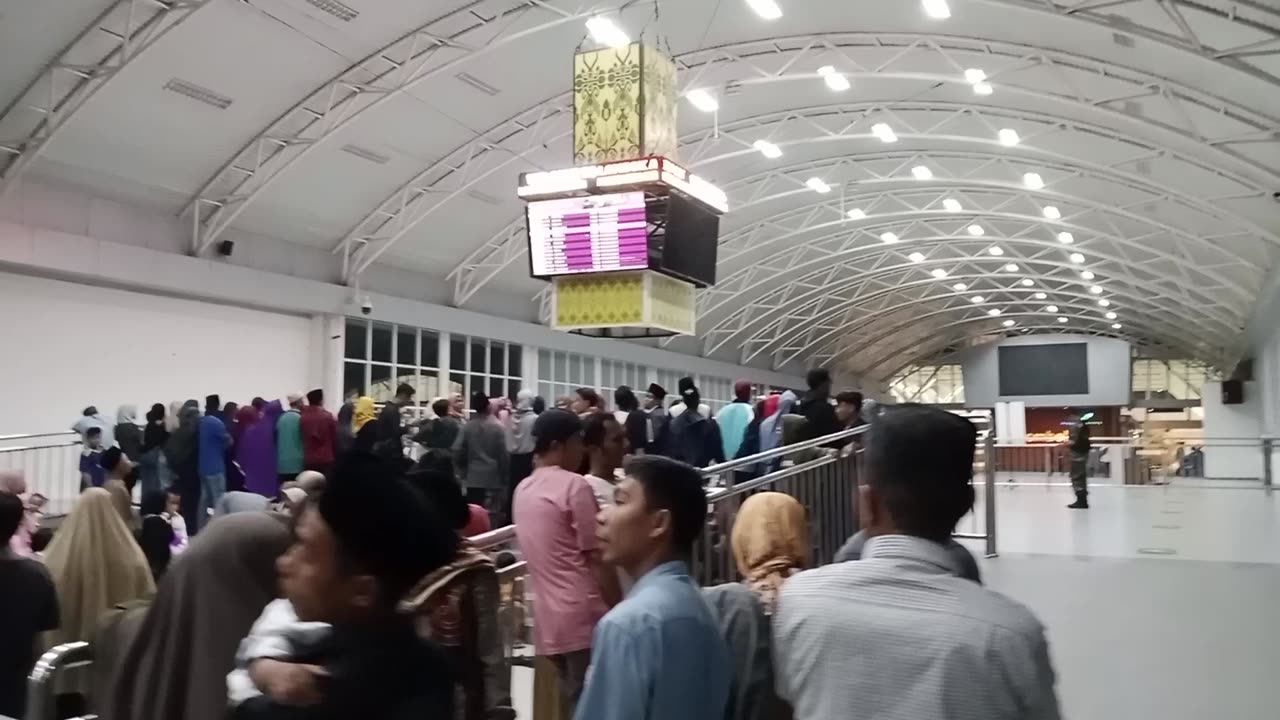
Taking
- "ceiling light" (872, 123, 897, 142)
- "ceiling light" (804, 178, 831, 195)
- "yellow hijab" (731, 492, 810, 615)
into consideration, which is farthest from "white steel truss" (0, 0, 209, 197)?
"ceiling light" (804, 178, 831, 195)

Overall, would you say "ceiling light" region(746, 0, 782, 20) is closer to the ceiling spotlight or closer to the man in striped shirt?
the ceiling spotlight

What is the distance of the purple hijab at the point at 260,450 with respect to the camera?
11.8 m

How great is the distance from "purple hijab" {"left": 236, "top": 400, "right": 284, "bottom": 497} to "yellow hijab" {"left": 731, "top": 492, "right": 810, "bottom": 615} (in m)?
9.67

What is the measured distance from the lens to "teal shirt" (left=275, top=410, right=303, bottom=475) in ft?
38.8

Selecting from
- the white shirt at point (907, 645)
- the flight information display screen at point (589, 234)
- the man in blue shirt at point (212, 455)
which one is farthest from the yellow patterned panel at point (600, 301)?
the white shirt at point (907, 645)

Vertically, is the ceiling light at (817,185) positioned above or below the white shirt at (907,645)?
above

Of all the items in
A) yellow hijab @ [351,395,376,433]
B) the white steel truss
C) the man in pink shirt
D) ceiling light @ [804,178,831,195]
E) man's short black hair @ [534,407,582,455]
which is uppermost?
ceiling light @ [804,178,831,195]

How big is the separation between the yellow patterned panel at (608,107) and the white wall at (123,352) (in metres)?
10.1

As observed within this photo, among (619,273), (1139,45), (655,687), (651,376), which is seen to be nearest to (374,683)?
(655,687)

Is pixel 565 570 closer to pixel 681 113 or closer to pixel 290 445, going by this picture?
pixel 290 445

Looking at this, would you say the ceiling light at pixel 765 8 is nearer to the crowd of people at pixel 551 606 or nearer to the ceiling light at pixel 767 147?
the ceiling light at pixel 767 147

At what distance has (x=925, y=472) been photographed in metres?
1.91

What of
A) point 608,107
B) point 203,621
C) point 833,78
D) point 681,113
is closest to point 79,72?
point 608,107

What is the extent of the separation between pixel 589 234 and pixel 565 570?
24.2 ft
